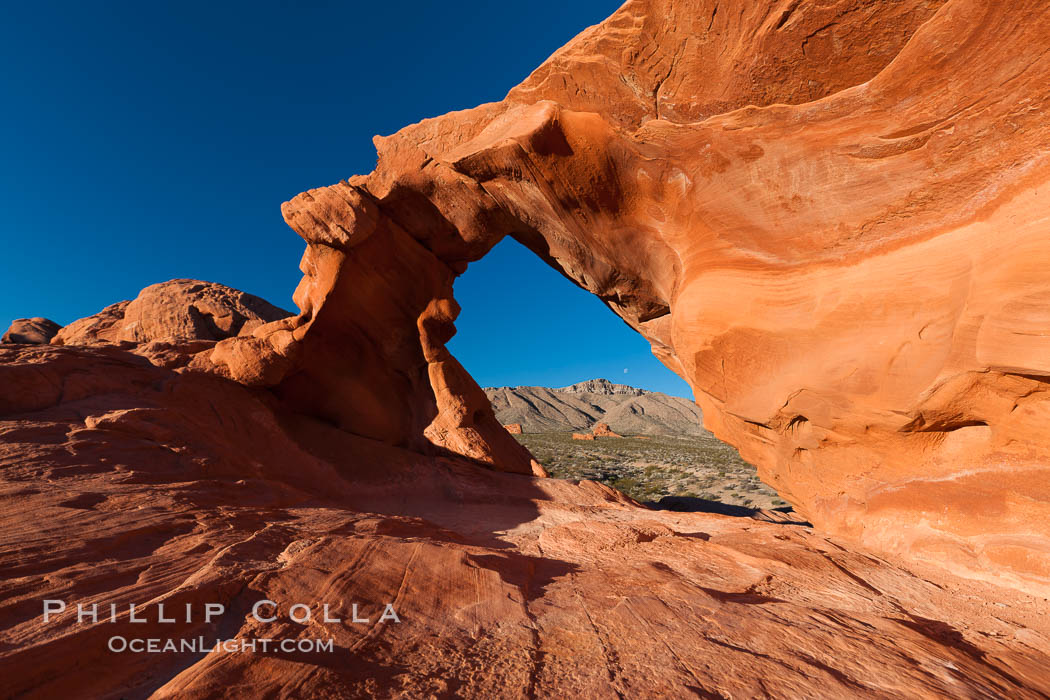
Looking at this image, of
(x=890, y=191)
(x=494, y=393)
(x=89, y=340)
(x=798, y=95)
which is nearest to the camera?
(x=890, y=191)

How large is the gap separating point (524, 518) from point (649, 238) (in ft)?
18.4

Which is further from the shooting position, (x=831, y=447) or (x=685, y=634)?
(x=831, y=447)

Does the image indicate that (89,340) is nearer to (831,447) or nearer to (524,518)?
(524,518)

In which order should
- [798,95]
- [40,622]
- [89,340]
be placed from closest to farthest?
[40,622] → [798,95] → [89,340]

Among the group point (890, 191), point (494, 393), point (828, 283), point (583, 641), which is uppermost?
point (494, 393)

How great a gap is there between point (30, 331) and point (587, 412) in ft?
272

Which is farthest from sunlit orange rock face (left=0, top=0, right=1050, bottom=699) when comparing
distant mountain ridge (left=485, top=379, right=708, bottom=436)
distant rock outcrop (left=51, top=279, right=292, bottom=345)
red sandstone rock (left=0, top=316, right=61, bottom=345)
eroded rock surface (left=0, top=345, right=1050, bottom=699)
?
distant mountain ridge (left=485, top=379, right=708, bottom=436)

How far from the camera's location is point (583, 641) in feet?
9.27

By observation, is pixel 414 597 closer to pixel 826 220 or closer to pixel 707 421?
pixel 826 220

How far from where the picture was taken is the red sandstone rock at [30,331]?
1188 cm

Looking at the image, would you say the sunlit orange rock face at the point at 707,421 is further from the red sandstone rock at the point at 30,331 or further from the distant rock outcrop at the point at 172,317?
the red sandstone rock at the point at 30,331

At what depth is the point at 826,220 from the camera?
18.6 feet

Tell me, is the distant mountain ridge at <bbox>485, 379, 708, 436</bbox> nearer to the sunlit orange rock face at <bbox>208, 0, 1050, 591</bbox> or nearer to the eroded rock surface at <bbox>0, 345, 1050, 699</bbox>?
the sunlit orange rock face at <bbox>208, 0, 1050, 591</bbox>

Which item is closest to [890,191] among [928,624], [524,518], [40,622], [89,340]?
[928,624]
